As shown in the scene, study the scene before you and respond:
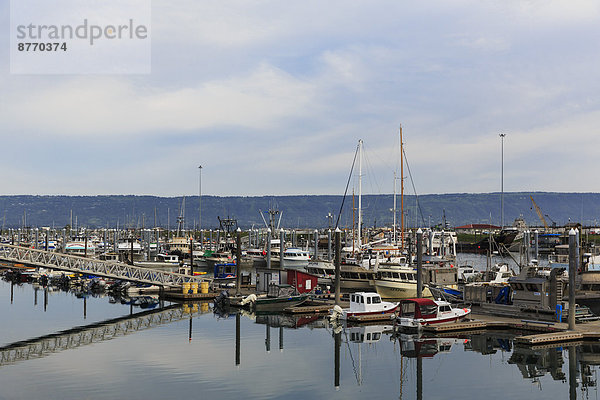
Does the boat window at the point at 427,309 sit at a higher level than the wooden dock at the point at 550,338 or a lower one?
higher

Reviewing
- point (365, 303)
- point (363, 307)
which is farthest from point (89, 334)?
point (365, 303)

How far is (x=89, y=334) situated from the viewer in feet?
152

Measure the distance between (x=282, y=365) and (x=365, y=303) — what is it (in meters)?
13.7

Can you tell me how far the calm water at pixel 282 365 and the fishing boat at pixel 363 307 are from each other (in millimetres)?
1833

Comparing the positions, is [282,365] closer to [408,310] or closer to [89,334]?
[408,310]

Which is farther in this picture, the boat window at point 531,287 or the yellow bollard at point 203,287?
the yellow bollard at point 203,287

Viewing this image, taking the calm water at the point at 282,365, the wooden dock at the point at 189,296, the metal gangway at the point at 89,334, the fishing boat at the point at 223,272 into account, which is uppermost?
the fishing boat at the point at 223,272

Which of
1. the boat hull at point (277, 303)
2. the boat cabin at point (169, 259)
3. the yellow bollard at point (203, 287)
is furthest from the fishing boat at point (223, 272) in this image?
the boat hull at point (277, 303)

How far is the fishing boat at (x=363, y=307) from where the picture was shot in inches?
1892

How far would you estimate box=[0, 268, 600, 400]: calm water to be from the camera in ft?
100

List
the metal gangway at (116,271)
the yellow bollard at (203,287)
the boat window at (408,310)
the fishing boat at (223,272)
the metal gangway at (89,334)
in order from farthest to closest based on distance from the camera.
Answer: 1. the fishing boat at (223,272)
2. the yellow bollard at (203,287)
3. the metal gangway at (116,271)
4. the boat window at (408,310)
5. the metal gangway at (89,334)

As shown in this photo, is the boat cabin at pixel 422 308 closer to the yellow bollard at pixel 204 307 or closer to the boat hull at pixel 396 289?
the boat hull at pixel 396 289

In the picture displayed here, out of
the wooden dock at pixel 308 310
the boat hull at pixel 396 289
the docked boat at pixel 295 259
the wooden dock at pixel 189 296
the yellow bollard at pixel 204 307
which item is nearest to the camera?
the wooden dock at pixel 308 310

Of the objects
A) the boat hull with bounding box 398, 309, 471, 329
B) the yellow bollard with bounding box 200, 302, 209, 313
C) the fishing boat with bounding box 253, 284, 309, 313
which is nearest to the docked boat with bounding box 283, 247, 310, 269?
the yellow bollard with bounding box 200, 302, 209, 313
